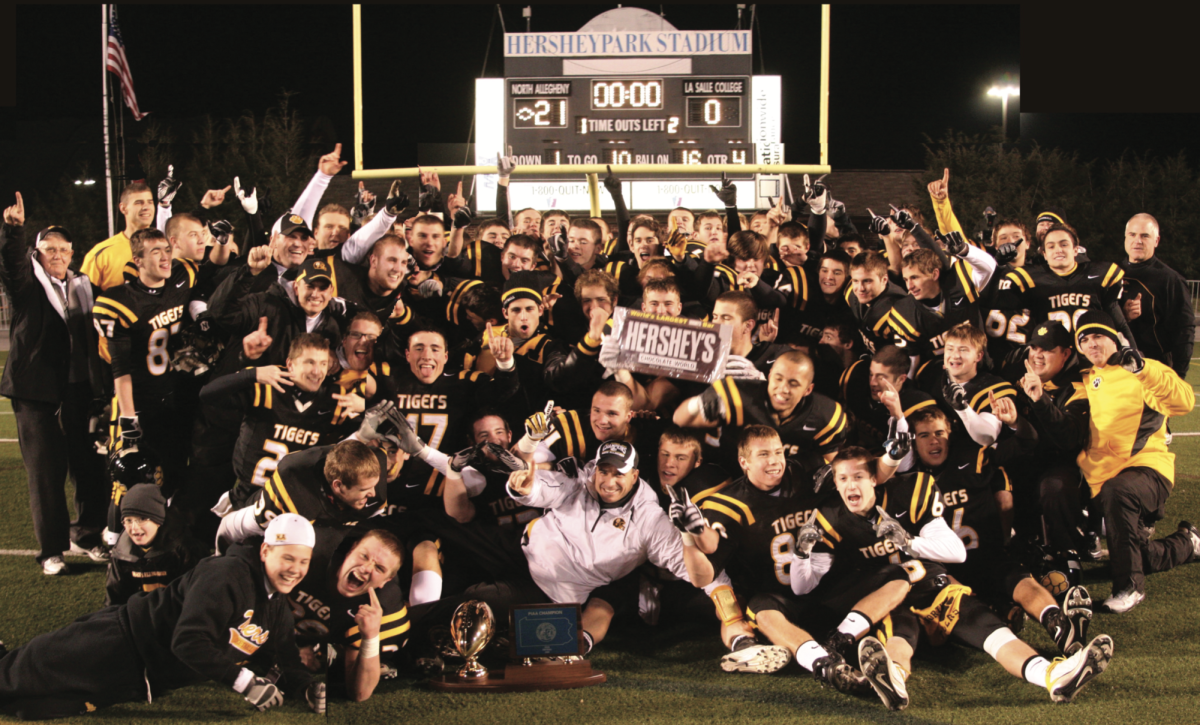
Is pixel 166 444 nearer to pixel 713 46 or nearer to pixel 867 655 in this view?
pixel 867 655

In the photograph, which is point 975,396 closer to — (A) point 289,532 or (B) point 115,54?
(A) point 289,532

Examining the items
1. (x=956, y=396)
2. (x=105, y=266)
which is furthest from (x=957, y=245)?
(x=105, y=266)

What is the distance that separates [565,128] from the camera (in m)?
13.2

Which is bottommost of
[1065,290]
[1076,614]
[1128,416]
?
[1076,614]

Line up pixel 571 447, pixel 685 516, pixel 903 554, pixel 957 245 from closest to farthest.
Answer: pixel 685 516
pixel 903 554
pixel 571 447
pixel 957 245

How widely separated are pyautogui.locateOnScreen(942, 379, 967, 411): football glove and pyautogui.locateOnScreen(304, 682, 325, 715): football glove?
3.19 meters

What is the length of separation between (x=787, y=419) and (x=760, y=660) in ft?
4.02

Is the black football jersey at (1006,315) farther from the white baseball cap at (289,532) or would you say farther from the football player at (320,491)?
the white baseball cap at (289,532)

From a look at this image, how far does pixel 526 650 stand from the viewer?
13.0 ft

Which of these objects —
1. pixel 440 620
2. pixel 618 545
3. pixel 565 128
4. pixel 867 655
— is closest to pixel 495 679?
pixel 440 620

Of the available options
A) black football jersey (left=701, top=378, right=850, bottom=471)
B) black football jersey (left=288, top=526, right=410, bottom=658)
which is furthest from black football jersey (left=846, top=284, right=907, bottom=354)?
black football jersey (left=288, top=526, right=410, bottom=658)

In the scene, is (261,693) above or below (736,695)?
above

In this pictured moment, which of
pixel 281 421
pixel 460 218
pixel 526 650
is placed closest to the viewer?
pixel 526 650

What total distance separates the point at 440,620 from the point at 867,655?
1866mm
